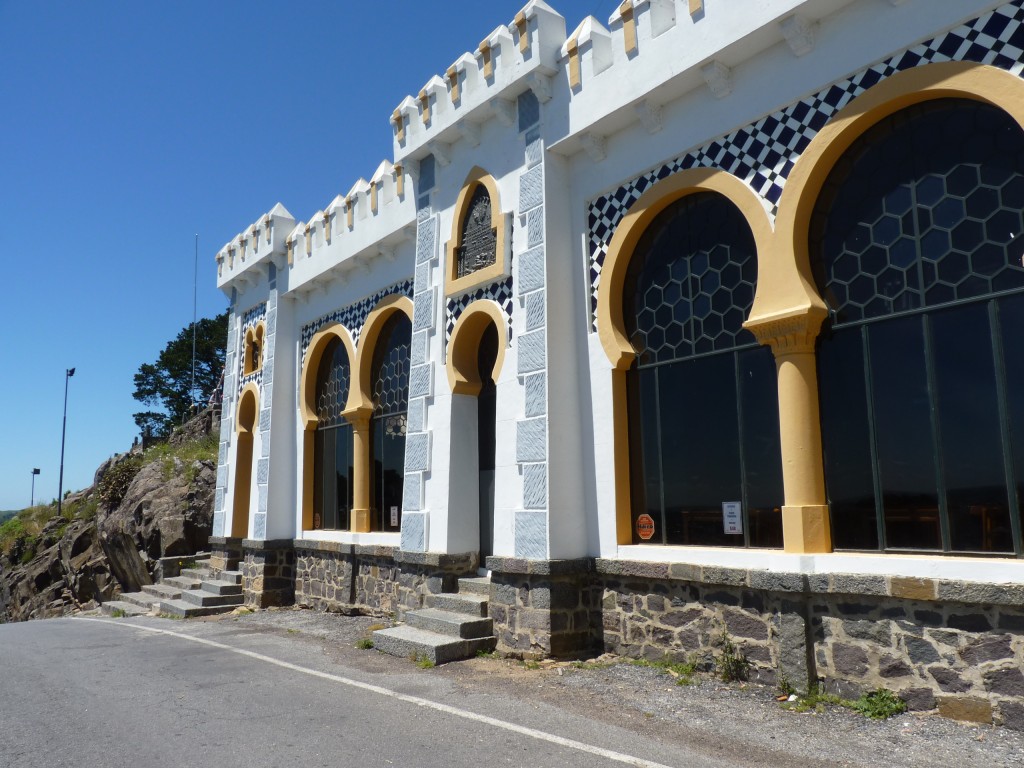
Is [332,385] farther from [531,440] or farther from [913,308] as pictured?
[913,308]

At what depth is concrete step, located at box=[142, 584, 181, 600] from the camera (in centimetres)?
1545

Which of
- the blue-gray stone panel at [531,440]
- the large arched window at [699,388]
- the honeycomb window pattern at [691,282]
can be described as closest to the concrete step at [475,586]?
the blue-gray stone panel at [531,440]

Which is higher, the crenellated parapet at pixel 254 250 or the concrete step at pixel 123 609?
the crenellated parapet at pixel 254 250

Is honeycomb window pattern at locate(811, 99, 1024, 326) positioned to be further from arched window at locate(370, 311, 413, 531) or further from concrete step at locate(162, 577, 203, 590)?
concrete step at locate(162, 577, 203, 590)

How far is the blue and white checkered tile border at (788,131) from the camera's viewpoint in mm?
5715

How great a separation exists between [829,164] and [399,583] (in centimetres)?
735

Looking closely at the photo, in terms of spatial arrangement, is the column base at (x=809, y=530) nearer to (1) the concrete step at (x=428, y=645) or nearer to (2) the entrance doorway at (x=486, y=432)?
(1) the concrete step at (x=428, y=645)

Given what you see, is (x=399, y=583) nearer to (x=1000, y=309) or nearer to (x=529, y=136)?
(x=529, y=136)

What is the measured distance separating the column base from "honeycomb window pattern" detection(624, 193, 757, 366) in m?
1.63

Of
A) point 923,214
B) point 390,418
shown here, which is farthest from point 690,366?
point 390,418

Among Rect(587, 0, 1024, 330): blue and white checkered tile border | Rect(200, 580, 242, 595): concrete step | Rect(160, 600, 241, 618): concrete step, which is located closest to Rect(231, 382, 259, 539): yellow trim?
Rect(200, 580, 242, 595): concrete step

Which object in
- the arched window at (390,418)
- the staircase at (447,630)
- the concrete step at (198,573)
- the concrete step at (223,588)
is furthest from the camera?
the concrete step at (198,573)

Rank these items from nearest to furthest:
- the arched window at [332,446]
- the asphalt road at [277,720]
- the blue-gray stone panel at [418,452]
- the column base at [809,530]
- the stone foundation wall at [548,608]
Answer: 1. the asphalt road at [277,720]
2. the column base at [809,530]
3. the stone foundation wall at [548,608]
4. the blue-gray stone panel at [418,452]
5. the arched window at [332,446]

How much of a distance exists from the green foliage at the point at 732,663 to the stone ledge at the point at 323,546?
6868mm
